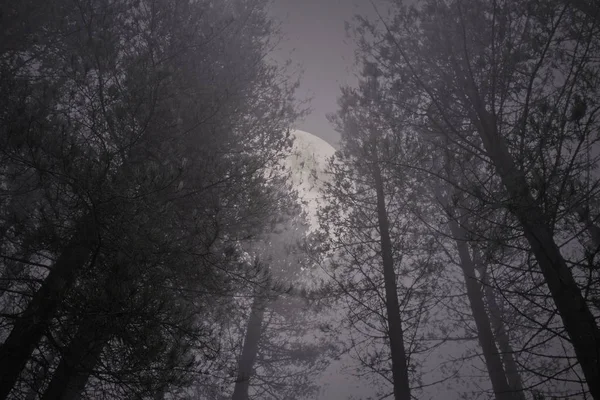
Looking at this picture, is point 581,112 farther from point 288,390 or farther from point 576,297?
point 288,390

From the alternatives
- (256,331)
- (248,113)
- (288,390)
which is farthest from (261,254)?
(248,113)

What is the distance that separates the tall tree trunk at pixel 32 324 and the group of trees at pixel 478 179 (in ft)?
12.7

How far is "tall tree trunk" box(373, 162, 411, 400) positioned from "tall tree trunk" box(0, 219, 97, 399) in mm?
4681

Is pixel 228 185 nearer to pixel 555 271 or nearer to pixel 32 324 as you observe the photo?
pixel 32 324

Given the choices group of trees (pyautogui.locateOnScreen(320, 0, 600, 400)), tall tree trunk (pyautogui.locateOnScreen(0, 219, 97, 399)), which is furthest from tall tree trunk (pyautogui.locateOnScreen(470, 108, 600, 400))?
tall tree trunk (pyautogui.locateOnScreen(0, 219, 97, 399))

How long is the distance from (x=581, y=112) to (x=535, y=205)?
850 millimetres

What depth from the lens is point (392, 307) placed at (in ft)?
18.9

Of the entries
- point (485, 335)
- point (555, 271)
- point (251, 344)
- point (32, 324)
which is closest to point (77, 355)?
point (32, 324)

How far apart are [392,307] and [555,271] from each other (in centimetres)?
318

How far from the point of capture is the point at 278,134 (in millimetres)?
7031

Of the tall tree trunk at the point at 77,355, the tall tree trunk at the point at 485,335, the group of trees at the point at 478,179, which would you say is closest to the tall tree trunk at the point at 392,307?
the group of trees at the point at 478,179

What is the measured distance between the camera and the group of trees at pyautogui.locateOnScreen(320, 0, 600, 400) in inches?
117

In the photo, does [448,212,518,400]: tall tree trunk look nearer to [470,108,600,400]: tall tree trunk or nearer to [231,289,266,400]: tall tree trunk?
[470,108,600,400]: tall tree trunk

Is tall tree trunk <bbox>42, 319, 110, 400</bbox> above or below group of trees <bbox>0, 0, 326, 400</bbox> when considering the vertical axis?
below
